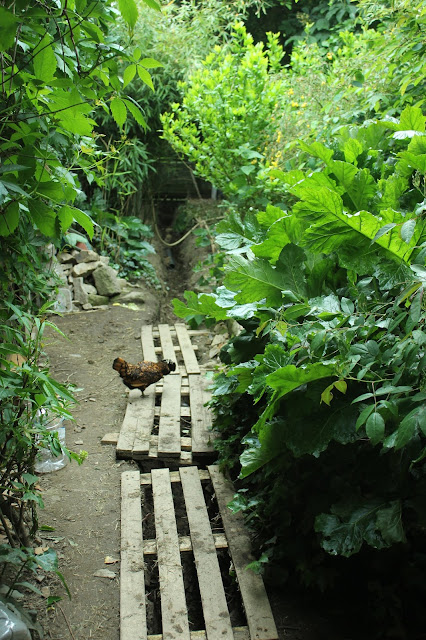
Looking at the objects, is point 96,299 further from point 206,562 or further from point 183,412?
point 206,562

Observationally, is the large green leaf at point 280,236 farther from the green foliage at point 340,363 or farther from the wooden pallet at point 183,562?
the wooden pallet at point 183,562

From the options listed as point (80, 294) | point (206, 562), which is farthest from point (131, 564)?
point (80, 294)

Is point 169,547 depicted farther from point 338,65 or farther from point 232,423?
point 338,65

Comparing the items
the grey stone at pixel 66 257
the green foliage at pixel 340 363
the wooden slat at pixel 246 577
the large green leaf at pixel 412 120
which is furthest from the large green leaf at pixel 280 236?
the grey stone at pixel 66 257

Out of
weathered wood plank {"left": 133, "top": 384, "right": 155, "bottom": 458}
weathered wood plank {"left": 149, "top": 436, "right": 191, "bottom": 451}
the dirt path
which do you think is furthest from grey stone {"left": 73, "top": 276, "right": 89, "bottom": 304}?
weathered wood plank {"left": 149, "top": 436, "right": 191, "bottom": 451}

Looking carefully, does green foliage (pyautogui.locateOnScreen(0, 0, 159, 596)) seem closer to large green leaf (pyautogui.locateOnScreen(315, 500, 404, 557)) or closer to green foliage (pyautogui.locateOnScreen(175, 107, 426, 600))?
green foliage (pyautogui.locateOnScreen(175, 107, 426, 600))

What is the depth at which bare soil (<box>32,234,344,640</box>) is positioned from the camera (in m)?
2.13

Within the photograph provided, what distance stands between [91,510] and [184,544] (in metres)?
0.58

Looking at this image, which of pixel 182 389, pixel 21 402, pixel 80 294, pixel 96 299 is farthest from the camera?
pixel 96 299

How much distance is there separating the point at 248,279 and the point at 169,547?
1274 mm

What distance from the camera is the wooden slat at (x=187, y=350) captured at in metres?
4.57

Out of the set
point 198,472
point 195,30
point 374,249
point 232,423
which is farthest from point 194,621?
point 195,30

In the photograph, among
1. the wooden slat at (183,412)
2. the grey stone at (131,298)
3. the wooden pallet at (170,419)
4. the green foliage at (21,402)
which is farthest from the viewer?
the grey stone at (131,298)

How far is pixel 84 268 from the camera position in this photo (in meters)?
6.19
